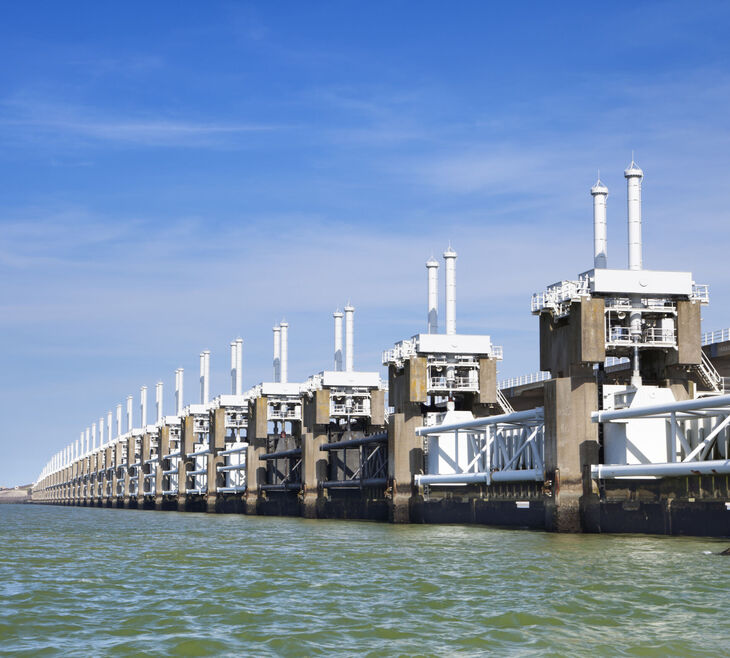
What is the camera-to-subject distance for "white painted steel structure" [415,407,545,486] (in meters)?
66.6

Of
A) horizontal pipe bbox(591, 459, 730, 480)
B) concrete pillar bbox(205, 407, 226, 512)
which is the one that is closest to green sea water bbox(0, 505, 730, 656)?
horizontal pipe bbox(591, 459, 730, 480)

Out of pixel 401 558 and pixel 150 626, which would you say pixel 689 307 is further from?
pixel 150 626

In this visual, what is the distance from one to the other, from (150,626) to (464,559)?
62.6 feet

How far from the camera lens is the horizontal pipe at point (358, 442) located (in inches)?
3615

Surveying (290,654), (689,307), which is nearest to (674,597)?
(290,654)

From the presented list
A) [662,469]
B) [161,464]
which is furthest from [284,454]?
[662,469]

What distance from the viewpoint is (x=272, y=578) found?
A: 35.2 m

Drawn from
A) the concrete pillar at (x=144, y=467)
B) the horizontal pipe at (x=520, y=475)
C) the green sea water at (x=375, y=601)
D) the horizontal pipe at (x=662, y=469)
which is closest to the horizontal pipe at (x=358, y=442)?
the horizontal pipe at (x=520, y=475)

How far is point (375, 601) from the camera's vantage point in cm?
2898

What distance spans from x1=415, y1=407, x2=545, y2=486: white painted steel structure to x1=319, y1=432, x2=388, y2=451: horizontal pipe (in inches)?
308

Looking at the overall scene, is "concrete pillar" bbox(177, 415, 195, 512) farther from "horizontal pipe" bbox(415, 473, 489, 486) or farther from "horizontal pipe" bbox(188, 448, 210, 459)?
"horizontal pipe" bbox(415, 473, 489, 486)

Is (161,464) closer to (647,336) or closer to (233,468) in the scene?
(233,468)

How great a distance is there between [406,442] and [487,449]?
11.5m

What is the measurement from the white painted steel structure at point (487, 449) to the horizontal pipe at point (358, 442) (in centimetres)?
783
